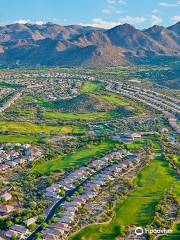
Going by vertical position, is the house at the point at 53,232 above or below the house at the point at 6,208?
below

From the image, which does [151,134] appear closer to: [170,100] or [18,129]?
[18,129]

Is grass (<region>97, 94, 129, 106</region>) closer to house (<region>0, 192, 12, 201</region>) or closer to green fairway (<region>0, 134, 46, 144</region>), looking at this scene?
green fairway (<region>0, 134, 46, 144</region>)

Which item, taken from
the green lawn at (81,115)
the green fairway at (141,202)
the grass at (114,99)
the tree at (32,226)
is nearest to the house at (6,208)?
the tree at (32,226)

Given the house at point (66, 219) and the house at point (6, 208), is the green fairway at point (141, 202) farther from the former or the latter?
the house at point (6, 208)

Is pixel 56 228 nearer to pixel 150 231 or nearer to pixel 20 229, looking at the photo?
pixel 20 229

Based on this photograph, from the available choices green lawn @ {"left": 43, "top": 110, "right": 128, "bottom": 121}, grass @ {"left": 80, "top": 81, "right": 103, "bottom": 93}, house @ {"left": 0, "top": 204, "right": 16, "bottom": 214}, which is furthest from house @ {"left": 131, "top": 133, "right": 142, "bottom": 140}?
grass @ {"left": 80, "top": 81, "right": 103, "bottom": 93}

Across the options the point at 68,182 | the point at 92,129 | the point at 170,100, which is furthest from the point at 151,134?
the point at 170,100
